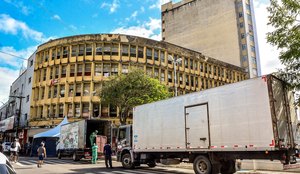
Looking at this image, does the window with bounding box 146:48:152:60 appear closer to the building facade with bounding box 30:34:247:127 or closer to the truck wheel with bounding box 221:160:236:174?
the building facade with bounding box 30:34:247:127

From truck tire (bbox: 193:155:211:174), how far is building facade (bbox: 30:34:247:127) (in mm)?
27375

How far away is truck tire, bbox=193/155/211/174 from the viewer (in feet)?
39.7

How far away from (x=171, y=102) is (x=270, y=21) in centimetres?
607

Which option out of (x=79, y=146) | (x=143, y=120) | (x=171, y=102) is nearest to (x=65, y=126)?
(x=79, y=146)

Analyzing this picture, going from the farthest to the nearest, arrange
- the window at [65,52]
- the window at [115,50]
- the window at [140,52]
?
the window at [140,52] → the window at [65,52] → the window at [115,50]

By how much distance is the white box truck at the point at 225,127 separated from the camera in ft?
34.2

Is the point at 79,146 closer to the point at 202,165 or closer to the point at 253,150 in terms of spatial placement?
the point at 202,165

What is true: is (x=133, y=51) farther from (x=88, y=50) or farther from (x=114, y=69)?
(x=88, y=50)

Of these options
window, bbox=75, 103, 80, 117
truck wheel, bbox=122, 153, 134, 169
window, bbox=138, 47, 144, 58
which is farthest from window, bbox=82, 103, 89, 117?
truck wheel, bbox=122, 153, 134, 169

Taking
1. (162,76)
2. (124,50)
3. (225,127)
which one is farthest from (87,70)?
(225,127)

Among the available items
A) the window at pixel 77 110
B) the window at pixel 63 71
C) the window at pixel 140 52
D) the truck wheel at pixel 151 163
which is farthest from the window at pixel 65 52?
the truck wheel at pixel 151 163

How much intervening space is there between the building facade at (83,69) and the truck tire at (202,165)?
2738 cm

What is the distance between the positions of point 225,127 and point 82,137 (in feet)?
44.9

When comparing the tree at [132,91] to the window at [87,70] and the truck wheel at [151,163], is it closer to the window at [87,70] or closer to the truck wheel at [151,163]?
the truck wheel at [151,163]
